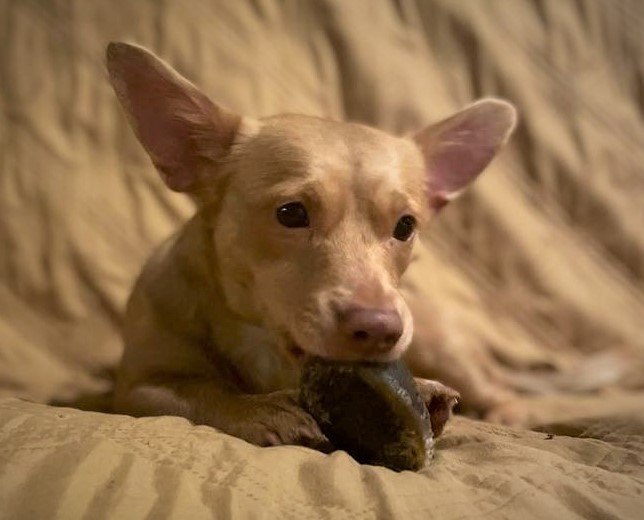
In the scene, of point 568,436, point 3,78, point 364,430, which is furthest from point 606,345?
point 3,78

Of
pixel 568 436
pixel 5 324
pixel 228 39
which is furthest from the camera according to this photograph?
pixel 228 39

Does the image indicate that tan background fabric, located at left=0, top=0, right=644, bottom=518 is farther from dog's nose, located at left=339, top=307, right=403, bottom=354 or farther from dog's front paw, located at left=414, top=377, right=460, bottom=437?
dog's nose, located at left=339, top=307, right=403, bottom=354

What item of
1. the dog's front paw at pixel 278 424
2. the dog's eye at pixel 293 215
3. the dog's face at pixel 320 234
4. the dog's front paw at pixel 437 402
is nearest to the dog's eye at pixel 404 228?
the dog's face at pixel 320 234

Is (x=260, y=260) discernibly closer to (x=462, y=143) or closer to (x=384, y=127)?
(x=462, y=143)

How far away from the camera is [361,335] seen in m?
1.32

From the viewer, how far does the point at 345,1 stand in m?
2.69

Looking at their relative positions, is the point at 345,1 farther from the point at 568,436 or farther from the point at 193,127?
the point at 568,436

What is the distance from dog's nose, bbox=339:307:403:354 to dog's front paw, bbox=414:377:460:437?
203mm

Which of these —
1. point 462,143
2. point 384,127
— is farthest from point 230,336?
point 384,127

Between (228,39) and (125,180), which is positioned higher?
(228,39)

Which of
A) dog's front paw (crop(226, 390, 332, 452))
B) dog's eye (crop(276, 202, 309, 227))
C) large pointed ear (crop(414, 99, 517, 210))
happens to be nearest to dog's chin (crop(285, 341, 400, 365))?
dog's front paw (crop(226, 390, 332, 452))

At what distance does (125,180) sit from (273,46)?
712mm

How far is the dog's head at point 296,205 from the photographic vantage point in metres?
1.40

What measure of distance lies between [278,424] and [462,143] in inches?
40.6
